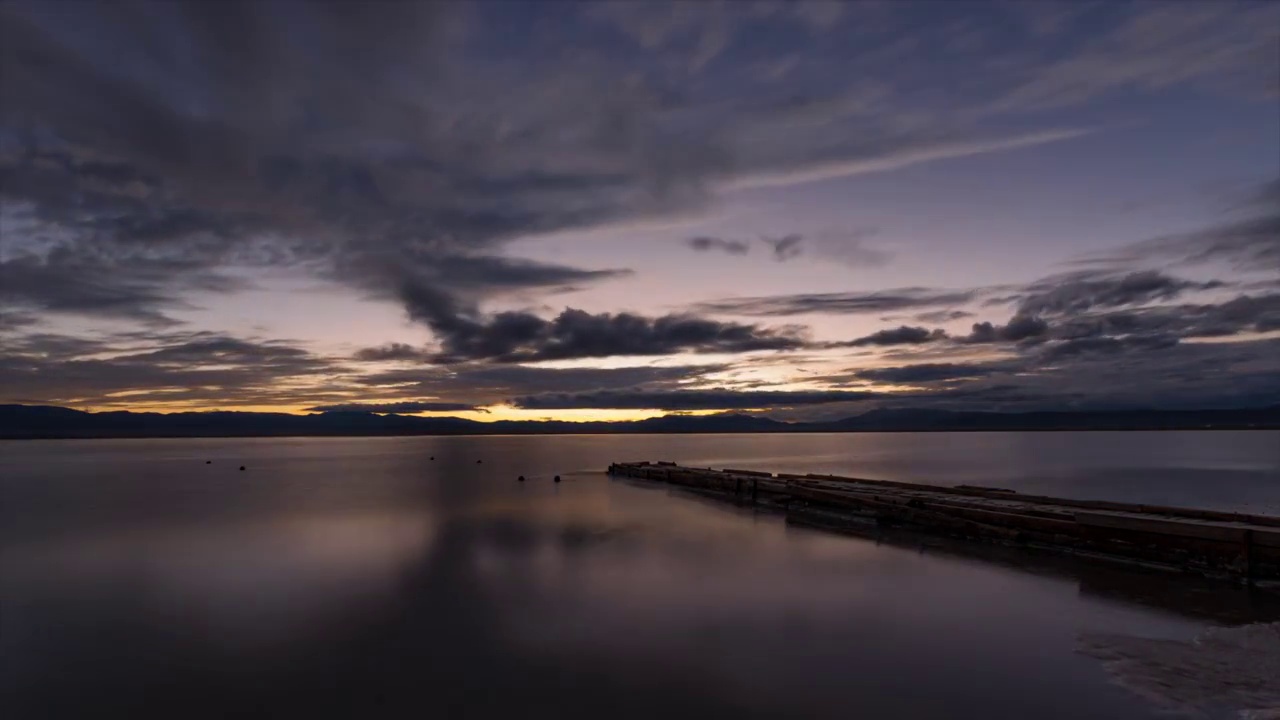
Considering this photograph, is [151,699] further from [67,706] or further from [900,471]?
[900,471]

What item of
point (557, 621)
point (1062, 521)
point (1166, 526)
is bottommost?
point (557, 621)

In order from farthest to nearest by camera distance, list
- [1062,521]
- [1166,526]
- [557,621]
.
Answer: [1062,521], [1166,526], [557,621]

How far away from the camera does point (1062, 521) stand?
21.6 m

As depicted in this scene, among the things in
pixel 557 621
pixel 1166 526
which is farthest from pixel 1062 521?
pixel 557 621

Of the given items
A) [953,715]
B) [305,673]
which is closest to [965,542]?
[953,715]

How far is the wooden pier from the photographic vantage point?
17.3 metres

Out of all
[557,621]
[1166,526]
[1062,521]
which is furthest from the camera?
[1062,521]

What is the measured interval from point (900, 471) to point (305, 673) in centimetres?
6363

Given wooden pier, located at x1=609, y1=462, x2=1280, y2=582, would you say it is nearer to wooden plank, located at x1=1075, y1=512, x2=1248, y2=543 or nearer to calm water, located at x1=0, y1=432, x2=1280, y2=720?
wooden plank, located at x1=1075, y1=512, x2=1248, y2=543

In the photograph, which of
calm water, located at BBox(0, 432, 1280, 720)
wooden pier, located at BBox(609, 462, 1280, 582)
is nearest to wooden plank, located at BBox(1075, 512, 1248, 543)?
wooden pier, located at BBox(609, 462, 1280, 582)

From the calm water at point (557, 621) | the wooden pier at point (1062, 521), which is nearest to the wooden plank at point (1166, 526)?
the wooden pier at point (1062, 521)

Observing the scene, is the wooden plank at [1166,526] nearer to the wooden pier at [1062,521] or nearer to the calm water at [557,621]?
the wooden pier at [1062,521]

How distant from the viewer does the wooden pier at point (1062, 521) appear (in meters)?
17.3

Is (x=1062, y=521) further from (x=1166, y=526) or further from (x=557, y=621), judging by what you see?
(x=557, y=621)
